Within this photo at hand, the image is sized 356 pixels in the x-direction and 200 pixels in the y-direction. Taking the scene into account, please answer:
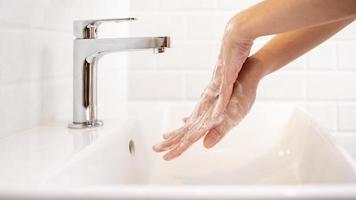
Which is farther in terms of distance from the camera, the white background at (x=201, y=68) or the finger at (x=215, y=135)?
the white background at (x=201, y=68)

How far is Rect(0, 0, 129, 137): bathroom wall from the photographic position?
0.56m

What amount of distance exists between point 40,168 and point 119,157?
0.25 metres

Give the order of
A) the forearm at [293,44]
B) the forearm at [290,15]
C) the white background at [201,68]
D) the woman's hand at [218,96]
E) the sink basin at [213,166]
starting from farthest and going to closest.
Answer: the white background at [201,68]
the forearm at [293,44]
the woman's hand at [218,96]
the forearm at [290,15]
the sink basin at [213,166]

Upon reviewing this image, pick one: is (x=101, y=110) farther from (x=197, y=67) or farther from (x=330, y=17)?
(x=330, y=17)

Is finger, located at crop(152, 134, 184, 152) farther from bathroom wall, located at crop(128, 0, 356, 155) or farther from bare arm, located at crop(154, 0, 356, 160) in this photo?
bathroom wall, located at crop(128, 0, 356, 155)

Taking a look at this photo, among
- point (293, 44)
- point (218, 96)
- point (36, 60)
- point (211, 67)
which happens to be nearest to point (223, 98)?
point (218, 96)

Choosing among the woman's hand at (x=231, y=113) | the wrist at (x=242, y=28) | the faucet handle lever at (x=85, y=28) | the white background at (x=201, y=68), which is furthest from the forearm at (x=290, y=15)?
the white background at (x=201, y=68)

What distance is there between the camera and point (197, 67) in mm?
1179

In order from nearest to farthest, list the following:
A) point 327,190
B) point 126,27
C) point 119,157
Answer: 1. point 327,190
2. point 119,157
3. point 126,27

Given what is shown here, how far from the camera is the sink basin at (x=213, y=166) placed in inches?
11.8

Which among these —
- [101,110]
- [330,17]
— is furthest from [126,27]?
[330,17]

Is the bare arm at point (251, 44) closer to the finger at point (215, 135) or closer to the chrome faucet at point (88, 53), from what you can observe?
the finger at point (215, 135)

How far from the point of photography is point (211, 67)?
Answer: 3.84ft

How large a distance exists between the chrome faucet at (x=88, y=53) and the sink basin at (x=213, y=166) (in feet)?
0.16
